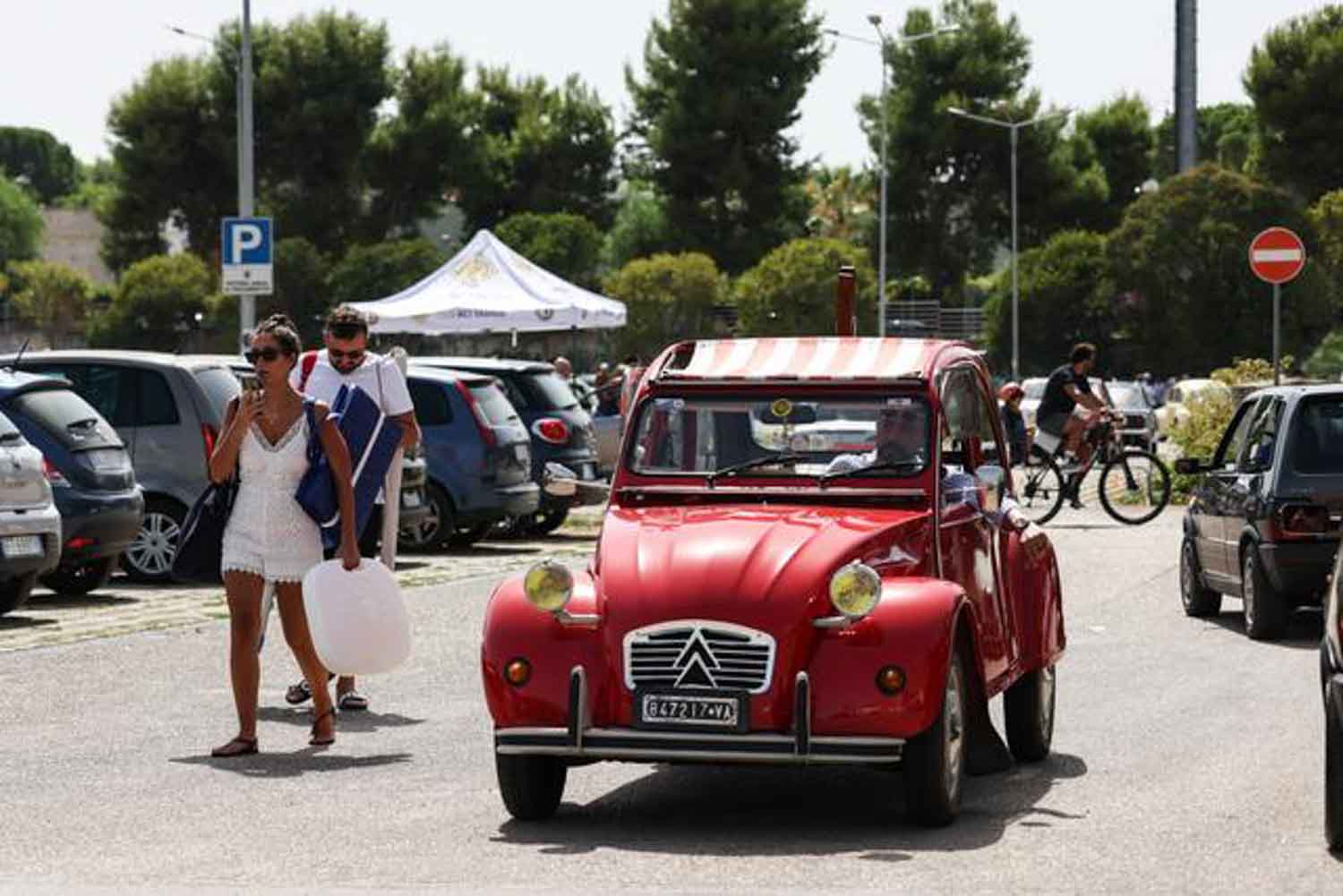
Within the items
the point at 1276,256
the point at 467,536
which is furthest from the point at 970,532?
the point at 1276,256

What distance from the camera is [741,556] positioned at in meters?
10.1

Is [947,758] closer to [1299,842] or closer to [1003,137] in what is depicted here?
[1299,842]

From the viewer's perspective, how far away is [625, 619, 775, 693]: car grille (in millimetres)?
9797

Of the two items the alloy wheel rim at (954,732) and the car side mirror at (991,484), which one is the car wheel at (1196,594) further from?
the alloy wheel rim at (954,732)

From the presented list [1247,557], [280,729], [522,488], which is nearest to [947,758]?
[280,729]

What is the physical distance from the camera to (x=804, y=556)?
10148 mm

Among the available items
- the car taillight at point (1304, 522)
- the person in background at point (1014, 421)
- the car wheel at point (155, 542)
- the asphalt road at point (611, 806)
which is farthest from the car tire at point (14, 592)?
the person in background at point (1014, 421)

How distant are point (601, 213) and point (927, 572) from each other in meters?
94.7

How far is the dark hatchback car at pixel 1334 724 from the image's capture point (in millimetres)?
9375

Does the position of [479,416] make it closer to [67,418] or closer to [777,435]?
[67,418]

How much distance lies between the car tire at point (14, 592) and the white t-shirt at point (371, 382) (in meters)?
5.53

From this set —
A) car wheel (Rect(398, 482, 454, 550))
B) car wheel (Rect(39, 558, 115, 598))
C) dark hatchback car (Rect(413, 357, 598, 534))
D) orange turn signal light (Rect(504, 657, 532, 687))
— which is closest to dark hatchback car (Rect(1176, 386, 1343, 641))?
car wheel (Rect(39, 558, 115, 598))

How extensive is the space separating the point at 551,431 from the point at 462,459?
2.88m

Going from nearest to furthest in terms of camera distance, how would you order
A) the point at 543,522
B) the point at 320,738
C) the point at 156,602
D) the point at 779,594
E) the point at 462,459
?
the point at 779,594, the point at 320,738, the point at 156,602, the point at 462,459, the point at 543,522
